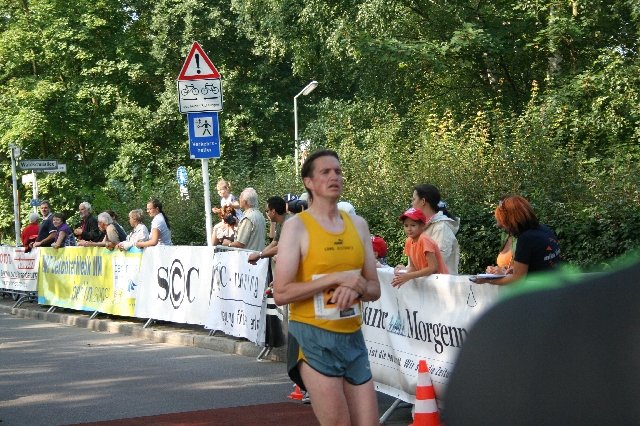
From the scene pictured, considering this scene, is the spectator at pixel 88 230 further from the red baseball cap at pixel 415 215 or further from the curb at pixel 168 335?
the red baseball cap at pixel 415 215

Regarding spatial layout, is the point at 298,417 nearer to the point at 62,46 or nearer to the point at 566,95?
the point at 566,95

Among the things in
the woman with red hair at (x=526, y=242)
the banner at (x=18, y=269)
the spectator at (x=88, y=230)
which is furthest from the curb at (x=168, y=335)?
the woman with red hair at (x=526, y=242)

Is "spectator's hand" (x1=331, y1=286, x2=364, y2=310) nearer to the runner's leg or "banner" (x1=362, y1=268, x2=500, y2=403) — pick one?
the runner's leg

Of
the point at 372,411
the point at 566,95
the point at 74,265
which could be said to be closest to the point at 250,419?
the point at 372,411

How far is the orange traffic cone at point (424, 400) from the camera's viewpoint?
7.68m

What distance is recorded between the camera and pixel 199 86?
48.1 feet

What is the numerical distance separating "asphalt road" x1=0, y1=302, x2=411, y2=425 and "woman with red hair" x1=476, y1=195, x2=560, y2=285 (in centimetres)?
210

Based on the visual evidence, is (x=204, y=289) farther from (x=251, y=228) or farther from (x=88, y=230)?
(x=88, y=230)

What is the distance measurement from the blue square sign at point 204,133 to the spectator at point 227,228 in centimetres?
113

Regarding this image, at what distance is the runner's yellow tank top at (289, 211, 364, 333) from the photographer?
17.4 ft

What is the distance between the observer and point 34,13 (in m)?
48.5

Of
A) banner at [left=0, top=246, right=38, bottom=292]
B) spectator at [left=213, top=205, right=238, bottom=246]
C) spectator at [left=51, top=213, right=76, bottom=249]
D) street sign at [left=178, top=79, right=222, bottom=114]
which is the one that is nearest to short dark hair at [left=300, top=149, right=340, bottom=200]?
street sign at [left=178, top=79, right=222, bottom=114]

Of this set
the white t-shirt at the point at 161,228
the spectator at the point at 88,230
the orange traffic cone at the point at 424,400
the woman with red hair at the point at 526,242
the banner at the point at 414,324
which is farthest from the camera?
the spectator at the point at 88,230

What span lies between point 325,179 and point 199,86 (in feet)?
30.6
